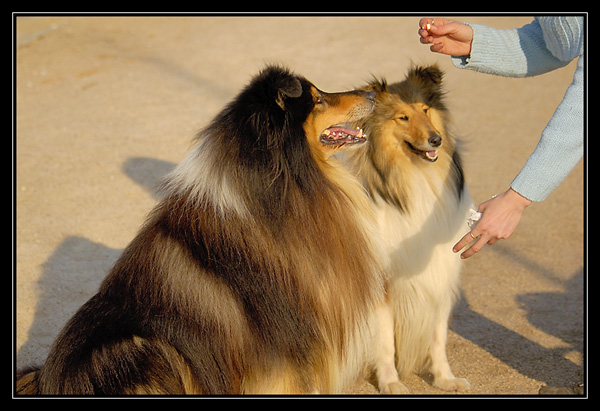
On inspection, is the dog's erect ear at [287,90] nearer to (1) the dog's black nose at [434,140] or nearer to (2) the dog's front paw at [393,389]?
(1) the dog's black nose at [434,140]

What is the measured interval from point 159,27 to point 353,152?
963 cm

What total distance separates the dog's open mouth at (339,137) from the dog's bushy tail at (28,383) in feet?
5.86

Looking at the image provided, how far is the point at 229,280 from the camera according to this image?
9.42ft

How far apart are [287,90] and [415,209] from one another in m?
1.34

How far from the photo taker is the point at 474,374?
4.17 meters

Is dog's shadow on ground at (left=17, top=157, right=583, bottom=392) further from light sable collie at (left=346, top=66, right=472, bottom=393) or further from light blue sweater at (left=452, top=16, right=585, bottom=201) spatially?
light blue sweater at (left=452, top=16, right=585, bottom=201)

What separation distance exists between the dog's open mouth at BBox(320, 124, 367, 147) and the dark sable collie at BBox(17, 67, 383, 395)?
160 millimetres

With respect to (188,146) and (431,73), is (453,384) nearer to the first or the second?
(431,73)

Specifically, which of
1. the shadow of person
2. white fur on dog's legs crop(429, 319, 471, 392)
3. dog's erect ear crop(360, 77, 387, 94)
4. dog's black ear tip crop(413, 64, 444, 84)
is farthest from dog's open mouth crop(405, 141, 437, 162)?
the shadow of person

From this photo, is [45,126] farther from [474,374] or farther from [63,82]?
[474,374]

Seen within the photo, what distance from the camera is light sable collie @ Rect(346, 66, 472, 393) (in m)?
3.83

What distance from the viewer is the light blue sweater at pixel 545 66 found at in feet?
8.48

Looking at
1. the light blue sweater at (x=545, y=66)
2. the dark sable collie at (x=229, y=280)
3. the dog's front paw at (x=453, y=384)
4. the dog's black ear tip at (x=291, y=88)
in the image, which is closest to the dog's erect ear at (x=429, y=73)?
the light blue sweater at (x=545, y=66)

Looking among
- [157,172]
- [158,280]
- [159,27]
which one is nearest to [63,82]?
[159,27]
